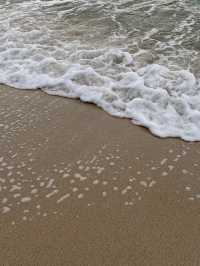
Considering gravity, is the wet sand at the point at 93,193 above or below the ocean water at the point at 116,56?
below

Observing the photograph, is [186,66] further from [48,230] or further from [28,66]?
[48,230]

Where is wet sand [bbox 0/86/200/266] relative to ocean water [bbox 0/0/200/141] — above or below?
below

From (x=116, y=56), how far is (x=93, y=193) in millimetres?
2578

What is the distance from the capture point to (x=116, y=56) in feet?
15.8

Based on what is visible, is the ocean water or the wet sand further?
the ocean water

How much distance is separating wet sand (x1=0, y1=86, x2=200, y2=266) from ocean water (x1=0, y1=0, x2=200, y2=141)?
15.0 inches

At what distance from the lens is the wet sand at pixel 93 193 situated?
2389 millimetres

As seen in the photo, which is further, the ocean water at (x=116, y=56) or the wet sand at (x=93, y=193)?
the ocean water at (x=116, y=56)

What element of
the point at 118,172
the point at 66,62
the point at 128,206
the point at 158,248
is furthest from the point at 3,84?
the point at 158,248

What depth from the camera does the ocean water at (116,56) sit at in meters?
3.81

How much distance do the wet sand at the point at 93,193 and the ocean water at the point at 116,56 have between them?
380 mm

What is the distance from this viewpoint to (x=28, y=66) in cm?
482

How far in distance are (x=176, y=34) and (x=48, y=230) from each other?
4.06 metres

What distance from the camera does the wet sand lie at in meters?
2.39
